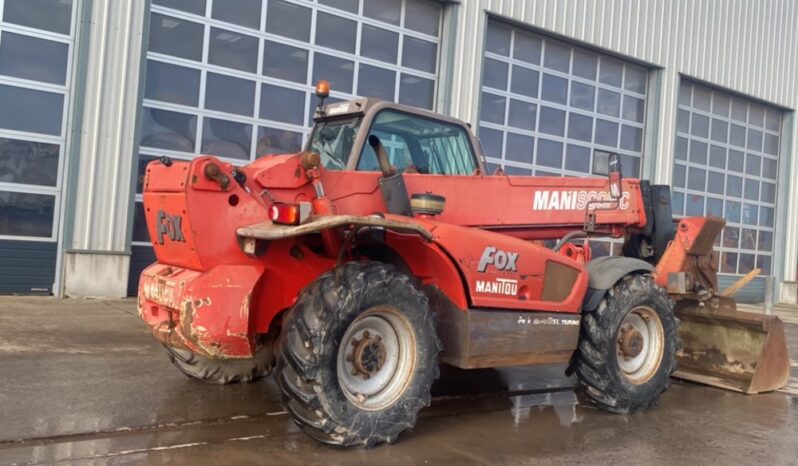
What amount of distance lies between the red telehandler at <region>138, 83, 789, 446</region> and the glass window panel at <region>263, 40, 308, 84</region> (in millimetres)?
6989

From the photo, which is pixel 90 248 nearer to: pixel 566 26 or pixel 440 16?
pixel 440 16

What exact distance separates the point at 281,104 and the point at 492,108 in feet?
15.5

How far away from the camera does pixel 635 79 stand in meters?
18.0

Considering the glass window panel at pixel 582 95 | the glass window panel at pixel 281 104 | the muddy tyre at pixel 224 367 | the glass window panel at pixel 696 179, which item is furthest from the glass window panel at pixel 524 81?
the muddy tyre at pixel 224 367

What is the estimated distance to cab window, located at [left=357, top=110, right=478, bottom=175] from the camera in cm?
562

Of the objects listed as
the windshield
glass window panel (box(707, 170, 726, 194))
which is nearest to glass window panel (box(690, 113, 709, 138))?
glass window panel (box(707, 170, 726, 194))

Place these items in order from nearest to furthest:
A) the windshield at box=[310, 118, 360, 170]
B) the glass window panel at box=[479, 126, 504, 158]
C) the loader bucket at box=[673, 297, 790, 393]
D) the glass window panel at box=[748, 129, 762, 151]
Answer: the windshield at box=[310, 118, 360, 170]
the loader bucket at box=[673, 297, 790, 393]
the glass window panel at box=[479, 126, 504, 158]
the glass window panel at box=[748, 129, 762, 151]

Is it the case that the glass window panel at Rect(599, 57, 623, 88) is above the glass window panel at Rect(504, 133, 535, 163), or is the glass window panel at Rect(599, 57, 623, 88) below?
above

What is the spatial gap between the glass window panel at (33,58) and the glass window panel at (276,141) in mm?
3200

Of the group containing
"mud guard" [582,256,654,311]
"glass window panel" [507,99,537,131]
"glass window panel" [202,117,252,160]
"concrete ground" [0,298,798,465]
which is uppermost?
"glass window panel" [507,99,537,131]

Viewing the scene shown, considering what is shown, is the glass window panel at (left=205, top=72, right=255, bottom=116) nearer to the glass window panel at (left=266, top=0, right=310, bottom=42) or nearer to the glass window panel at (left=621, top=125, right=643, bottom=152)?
the glass window panel at (left=266, top=0, right=310, bottom=42)

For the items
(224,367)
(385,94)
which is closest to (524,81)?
(385,94)

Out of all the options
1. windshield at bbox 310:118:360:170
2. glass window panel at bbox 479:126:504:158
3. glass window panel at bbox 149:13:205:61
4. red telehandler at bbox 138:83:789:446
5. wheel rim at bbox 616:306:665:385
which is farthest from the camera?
glass window panel at bbox 479:126:504:158

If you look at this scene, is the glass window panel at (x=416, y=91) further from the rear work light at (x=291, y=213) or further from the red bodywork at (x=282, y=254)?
the rear work light at (x=291, y=213)
